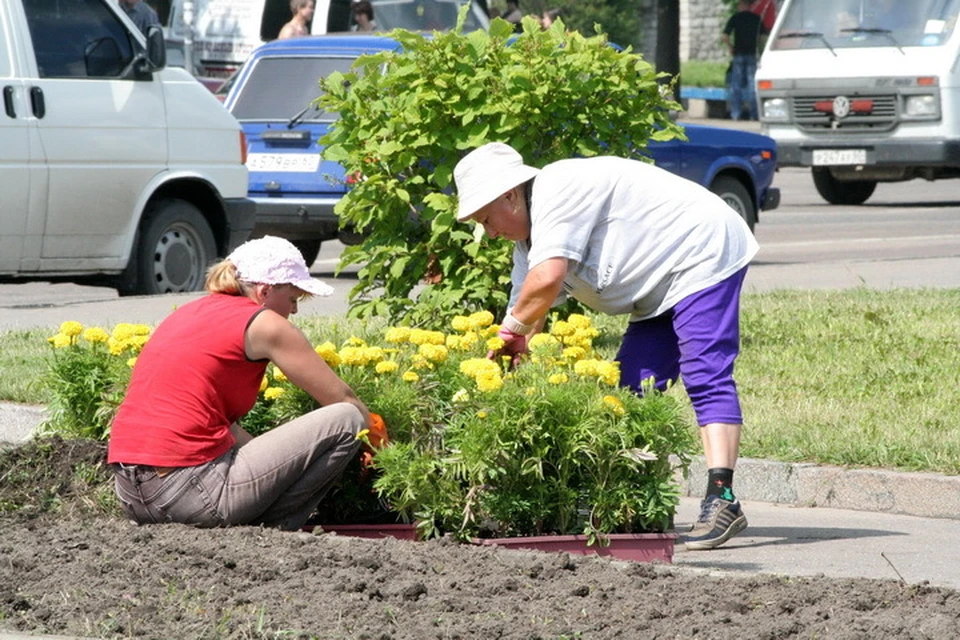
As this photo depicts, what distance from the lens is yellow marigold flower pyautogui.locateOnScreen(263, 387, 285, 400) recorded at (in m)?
5.75

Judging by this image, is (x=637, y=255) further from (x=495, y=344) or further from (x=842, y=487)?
(x=842, y=487)

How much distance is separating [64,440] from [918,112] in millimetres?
14605

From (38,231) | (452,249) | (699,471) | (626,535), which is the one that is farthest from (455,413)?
(38,231)

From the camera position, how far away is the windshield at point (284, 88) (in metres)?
13.2

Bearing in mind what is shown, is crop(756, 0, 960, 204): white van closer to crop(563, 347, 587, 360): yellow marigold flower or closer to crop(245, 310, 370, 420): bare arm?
crop(563, 347, 587, 360): yellow marigold flower

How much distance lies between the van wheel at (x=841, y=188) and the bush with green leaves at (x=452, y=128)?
13798 mm

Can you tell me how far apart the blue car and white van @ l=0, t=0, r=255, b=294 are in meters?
1.05

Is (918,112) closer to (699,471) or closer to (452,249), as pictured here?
(452,249)

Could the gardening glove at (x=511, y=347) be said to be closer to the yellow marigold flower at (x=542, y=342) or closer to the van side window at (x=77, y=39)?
the yellow marigold flower at (x=542, y=342)

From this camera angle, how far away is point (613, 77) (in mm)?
8320

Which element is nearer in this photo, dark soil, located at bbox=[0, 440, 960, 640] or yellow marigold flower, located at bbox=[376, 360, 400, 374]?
dark soil, located at bbox=[0, 440, 960, 640]

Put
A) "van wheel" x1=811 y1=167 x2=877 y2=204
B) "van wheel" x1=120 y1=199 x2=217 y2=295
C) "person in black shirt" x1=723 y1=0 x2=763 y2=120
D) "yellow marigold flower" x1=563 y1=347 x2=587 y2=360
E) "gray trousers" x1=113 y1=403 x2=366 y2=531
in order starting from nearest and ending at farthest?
1. "gray trousers" x1=113 y1=403 x2=366 y2=531
2. "yellow marigold flower" x1=563 y1=347 x2=587 y2=360
3. "van wheel" x1=120 y1=199 x2=217 y2=295
4. "van wheel" x1=811 y1=167 x2=877 y2=204
5. "person in black shirt" x1=723 y1=0 x2=763 y2=120

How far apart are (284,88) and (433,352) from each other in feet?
26.4

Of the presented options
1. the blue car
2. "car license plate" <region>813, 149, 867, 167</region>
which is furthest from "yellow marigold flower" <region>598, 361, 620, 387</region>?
"car license plate" <region>813, 149, 867, 167</region>
